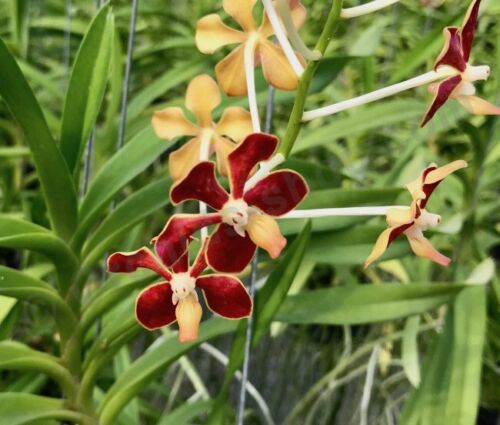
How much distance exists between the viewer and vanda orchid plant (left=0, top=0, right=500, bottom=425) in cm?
39

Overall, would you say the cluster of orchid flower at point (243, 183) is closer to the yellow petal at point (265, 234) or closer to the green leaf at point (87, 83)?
the yellow petal at point (265, 234)

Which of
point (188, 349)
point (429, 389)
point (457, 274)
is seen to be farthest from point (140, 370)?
point (457, 274)

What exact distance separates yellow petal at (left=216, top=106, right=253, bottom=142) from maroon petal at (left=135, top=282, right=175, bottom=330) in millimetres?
125

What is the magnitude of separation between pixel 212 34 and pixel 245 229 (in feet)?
0.58

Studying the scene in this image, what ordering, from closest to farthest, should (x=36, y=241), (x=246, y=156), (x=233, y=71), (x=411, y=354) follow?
(x=246, y=156), (x=233, y=71), (x=36, y=241), (x=411, y=354)

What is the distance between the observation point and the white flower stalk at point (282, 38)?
15.4 inches

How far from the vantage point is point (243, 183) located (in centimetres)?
36

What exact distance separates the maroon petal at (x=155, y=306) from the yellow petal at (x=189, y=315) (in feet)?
0.04

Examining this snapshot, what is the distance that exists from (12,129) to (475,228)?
0.82 metres

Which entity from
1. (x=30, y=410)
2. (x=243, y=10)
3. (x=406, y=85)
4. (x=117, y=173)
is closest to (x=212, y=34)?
(x=243, y=10)

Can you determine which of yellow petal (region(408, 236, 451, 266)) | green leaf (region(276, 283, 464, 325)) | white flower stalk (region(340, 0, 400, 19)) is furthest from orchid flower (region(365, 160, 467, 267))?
green leaf (region(276, 283, 464, 325))

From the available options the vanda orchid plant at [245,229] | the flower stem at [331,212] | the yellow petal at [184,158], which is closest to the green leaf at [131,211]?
the vanda orchid plant at [245,229]

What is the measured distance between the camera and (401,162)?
90 centimetres

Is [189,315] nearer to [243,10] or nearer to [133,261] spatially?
[133,261]
